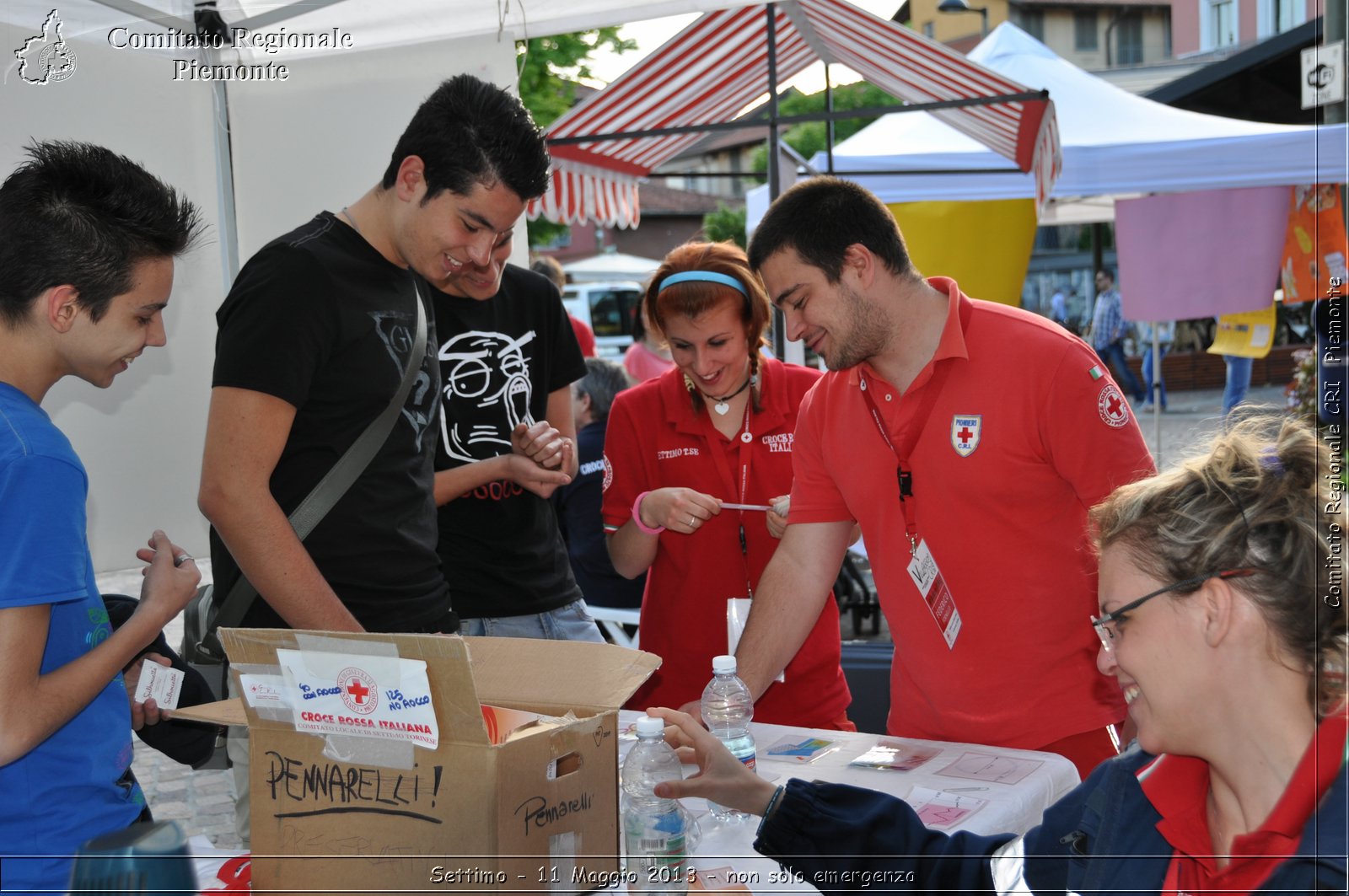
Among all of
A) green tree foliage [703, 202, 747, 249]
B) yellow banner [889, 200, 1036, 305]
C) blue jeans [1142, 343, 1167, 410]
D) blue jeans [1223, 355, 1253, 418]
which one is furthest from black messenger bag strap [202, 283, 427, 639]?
green tree foliage [703, 202, 747, 249]

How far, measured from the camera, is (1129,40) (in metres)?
42.8

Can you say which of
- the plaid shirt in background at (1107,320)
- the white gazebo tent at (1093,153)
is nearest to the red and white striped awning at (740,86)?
the white gazebo tent at (1093,153)

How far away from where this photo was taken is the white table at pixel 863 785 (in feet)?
5.07

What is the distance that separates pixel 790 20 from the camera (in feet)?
16.6

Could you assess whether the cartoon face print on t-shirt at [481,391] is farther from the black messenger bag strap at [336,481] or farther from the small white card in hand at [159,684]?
the small white card in hand at [159,684]

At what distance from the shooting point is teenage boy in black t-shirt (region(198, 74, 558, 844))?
190cm

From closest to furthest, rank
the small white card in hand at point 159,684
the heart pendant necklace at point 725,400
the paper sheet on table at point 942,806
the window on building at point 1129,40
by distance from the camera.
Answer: the paper sheet on table at point 942,806 < the small white card in hand at point 159,684 < the heart pendant necklace at point 725,400 < the window on building at point 1129,40

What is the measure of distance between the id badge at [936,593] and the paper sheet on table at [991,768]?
9.8 inches

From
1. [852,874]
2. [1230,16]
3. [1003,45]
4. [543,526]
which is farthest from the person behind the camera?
[1230,16]

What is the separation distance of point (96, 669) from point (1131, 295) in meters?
6.58

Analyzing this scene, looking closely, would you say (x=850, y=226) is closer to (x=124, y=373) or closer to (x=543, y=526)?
(x=543, y=526)

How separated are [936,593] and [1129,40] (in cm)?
4684

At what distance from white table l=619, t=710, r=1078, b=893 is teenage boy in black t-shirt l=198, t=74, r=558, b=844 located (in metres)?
0.58

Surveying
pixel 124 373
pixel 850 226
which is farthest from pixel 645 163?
pixel 850 226
